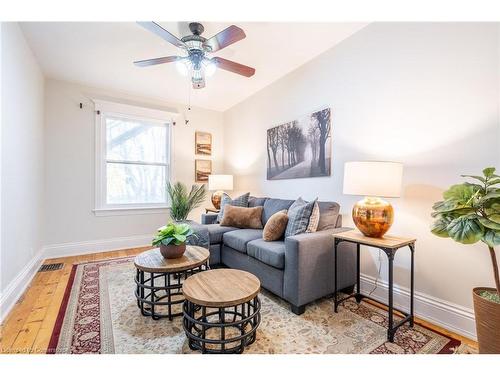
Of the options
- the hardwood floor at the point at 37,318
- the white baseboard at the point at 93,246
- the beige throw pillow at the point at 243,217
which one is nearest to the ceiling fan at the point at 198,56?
the beige throw pillow at the point at 243,217

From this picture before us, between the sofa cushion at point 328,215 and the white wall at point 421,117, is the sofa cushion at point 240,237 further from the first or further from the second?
the white wall at point 421,117

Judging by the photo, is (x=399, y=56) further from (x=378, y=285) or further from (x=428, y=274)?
(x=378, y=285)

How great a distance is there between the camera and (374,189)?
5.76ft

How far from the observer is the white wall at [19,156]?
1997 millimetres

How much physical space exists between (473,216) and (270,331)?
55.4 inches

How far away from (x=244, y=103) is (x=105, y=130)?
7.68ft

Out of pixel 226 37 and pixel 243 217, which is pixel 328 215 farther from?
pixel 226 37

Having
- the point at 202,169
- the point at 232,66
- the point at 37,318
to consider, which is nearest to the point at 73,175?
the point at 202,169

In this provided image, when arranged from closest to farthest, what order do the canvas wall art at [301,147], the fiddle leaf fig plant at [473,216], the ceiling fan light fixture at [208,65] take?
the fiddle leaf fig plant at [473,216] < the ceiling fan light fixture at [208,65] < the canvas wall art at [301,147]

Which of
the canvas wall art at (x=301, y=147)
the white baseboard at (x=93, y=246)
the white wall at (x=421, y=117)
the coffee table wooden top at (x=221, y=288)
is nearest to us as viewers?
the coffee table wooden top at (x=221, y=288)

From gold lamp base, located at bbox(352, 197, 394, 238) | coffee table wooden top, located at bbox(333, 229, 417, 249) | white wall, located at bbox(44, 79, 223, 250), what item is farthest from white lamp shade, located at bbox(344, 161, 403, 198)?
white wall, located at bbox(44, 79, 223, 250)

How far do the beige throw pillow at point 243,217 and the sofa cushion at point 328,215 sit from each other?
87 centimetres
